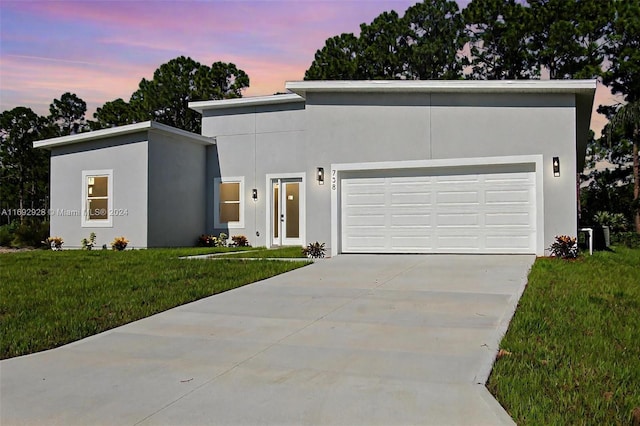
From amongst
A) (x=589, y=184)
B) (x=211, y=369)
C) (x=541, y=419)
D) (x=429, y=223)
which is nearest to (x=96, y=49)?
(x=429, y=223)

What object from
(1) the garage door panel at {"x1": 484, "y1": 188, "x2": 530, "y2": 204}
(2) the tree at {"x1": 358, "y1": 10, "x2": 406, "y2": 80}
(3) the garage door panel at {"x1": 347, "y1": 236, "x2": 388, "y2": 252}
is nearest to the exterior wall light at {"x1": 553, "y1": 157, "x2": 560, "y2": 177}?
(1) the garage door panel at {"x1": 484, "y1": 188, "x2": 530, "y2": 204}

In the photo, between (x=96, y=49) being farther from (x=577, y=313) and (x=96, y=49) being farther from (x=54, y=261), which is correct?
(x=577, y=313)

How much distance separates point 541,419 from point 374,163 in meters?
9.61

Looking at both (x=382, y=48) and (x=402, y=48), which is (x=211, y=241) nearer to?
(x=382, y=48)

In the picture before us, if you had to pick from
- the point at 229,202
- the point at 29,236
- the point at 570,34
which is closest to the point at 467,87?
the point at 229,202

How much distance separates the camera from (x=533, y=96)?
39.8 ft

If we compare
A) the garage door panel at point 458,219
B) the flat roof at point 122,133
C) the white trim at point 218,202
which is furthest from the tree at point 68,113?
the garage door panel at point 458,219

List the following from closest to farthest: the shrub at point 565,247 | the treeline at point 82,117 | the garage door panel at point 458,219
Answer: the shrub at point 565,247
the garage door panel at point 458,219
the treeline at point 82,117

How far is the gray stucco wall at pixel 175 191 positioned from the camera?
628 inches

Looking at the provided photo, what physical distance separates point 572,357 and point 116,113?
110ft

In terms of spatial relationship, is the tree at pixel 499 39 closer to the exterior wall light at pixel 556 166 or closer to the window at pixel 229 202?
the window at pixel 229 202

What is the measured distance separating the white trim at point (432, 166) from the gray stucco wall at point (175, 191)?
229 inches

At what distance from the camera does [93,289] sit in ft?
28.0

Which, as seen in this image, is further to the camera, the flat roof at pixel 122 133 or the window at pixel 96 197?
the window at pixel 96 197
